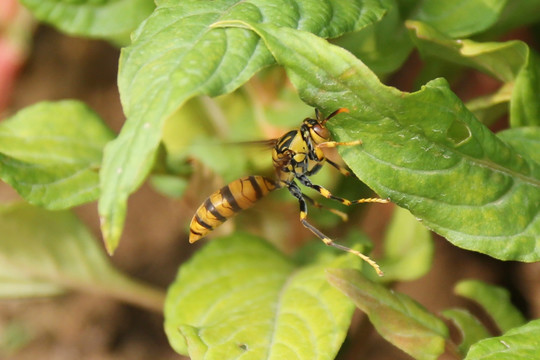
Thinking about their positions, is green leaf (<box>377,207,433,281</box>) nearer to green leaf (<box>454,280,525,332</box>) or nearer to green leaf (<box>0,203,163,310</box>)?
green leaf (<box>454,280,525,332</box>)

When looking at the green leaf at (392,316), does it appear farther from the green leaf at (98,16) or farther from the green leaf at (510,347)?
the green leaf at (98,16)

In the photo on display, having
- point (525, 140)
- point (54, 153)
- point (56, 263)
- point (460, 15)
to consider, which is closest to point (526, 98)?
point (525, 140)

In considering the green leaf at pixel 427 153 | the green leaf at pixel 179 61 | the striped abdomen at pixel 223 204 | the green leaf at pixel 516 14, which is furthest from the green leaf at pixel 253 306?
the green leaf at pixel 516 14

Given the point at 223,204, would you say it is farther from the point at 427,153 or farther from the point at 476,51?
the point at 476,51

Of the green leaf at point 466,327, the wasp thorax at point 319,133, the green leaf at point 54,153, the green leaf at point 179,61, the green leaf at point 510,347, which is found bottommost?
the green leaf at point 466,327

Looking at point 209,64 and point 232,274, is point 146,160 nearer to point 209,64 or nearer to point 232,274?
point 209,64

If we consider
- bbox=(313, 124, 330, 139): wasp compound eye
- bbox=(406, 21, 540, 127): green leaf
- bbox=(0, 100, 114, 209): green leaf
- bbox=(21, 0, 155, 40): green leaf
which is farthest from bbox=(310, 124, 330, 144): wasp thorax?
bbox=(21, 0, 155, 40): green leaf
